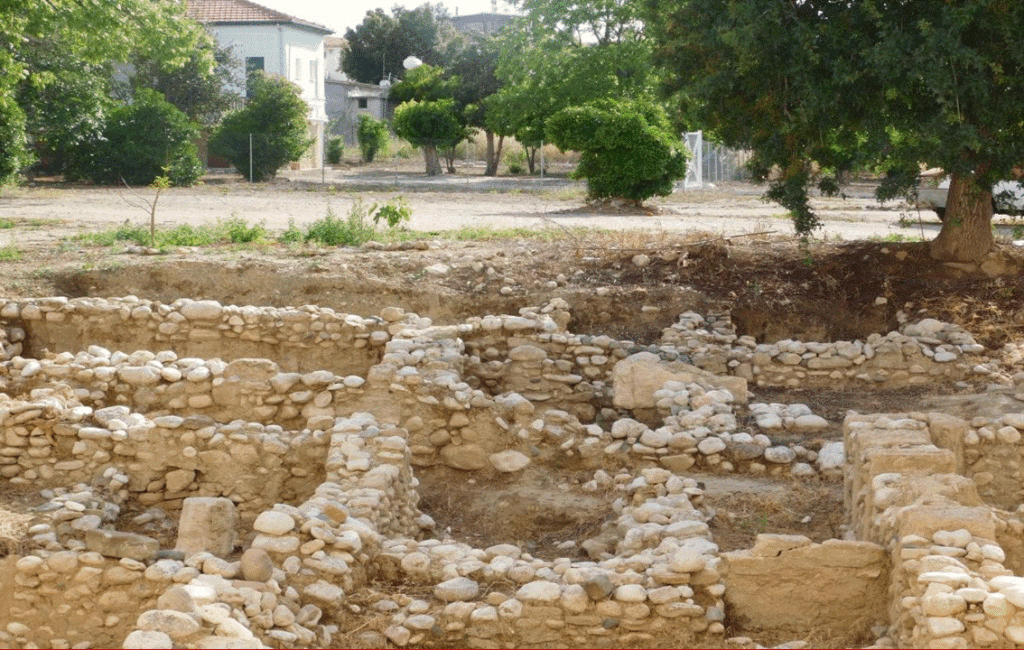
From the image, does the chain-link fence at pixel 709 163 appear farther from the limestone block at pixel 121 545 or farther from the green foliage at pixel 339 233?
the limestone block at pixel 121 545

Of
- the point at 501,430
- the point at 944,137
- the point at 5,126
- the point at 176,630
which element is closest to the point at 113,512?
the point at 501,430

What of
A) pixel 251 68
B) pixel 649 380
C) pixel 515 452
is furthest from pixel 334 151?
pixel 515 452

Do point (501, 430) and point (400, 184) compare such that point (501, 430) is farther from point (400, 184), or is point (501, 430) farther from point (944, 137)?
point (400, 184)

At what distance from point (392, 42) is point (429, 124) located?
21.4 metres

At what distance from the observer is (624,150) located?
78.1 feet

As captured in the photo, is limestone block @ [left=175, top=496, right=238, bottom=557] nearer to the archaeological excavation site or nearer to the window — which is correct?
the archaeological excavation site

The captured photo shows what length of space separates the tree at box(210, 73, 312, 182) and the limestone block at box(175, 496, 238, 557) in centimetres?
2771

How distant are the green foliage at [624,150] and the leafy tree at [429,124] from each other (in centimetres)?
1526

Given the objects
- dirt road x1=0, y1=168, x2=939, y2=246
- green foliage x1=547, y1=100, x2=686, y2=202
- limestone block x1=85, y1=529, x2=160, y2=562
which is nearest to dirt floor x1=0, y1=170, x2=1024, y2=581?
dirt road x1=0, y1=168, x2=939, y2=246

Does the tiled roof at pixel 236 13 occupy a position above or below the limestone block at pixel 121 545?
above

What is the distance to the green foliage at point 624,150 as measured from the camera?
23.6 meters

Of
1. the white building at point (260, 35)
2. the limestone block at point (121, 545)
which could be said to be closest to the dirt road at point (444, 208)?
the limestone block at point (121, 545)

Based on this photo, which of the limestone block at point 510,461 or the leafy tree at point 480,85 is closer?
the limestone block at point 510,461

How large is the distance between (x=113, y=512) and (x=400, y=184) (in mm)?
25707
